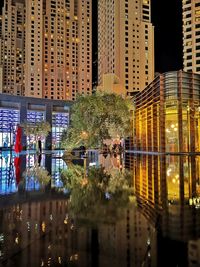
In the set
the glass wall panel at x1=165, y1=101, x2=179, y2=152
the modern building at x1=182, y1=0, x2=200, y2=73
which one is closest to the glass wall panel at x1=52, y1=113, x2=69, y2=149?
the glass wall panel at x1=165, y1=101, x2=179, y2=152

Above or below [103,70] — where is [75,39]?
above

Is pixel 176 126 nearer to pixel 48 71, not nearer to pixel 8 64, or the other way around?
pixel 48 71

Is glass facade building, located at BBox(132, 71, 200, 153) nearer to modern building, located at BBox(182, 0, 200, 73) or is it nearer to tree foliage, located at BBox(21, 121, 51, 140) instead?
tree foliage, located at BBox(21, 121, 51, 140)

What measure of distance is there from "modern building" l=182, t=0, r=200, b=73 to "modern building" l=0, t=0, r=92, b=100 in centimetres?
4848

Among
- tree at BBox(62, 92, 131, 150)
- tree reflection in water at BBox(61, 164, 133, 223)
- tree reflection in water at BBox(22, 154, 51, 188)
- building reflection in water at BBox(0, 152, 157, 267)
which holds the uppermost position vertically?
tree at BBox(62, 92, 131, 150)

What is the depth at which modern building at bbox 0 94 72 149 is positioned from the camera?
73.6 meters

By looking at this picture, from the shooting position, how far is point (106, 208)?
859cm

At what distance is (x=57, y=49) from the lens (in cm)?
13725

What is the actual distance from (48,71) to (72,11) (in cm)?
3071

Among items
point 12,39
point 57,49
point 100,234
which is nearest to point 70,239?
point 100,234

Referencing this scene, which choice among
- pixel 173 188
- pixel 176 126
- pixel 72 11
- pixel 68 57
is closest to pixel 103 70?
pixel 68 57

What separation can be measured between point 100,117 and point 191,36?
3117 inches

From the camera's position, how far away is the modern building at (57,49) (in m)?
128

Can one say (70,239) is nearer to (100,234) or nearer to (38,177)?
(100,234)
